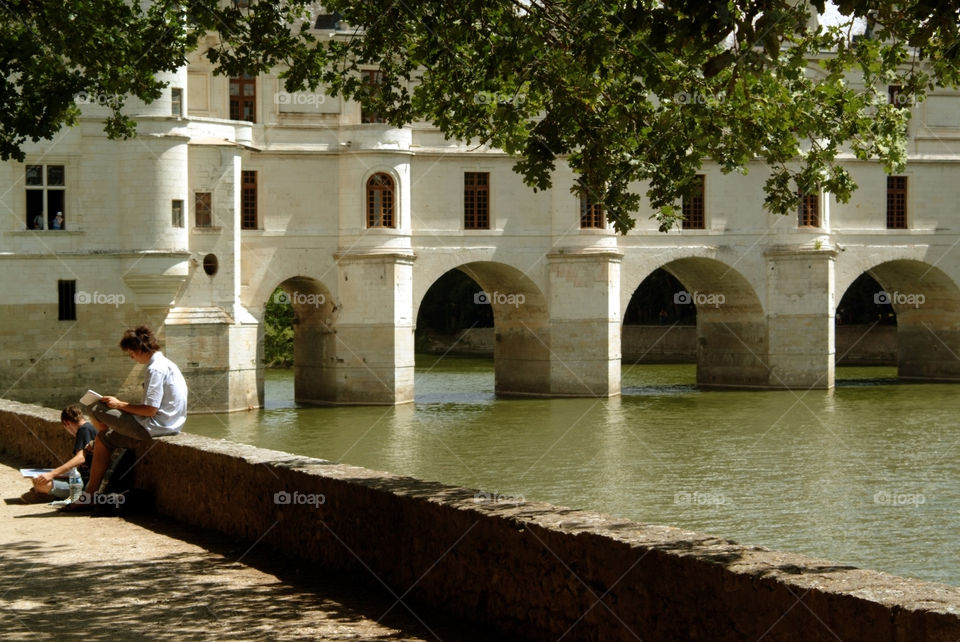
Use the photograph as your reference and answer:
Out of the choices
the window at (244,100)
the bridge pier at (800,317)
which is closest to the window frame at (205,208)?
the window at (244,100)

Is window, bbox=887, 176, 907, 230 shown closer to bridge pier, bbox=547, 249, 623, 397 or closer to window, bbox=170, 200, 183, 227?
bridge pier, bbox=547, 249, 623, 397

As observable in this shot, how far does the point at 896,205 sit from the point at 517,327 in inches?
489

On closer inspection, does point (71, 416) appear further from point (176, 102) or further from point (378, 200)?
point (378, 200)

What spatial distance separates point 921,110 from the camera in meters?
40.8

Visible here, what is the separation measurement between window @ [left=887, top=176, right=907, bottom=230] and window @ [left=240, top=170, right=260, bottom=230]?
1905 cm

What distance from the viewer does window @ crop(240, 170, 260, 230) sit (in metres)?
34.3

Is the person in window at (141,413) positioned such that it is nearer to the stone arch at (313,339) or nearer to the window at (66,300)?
the window at (66,300)

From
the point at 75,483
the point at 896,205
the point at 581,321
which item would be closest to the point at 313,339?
the point at 581,321

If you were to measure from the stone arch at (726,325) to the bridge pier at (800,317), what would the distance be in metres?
0.37

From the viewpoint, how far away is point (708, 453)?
24.9 m

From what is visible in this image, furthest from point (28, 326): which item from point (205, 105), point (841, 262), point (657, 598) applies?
point (657, 598)

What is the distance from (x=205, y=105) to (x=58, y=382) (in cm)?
809

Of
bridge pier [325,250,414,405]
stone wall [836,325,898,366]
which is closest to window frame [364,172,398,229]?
bridge pier [325,250,414,405]

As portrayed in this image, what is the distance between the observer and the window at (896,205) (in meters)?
41.2
